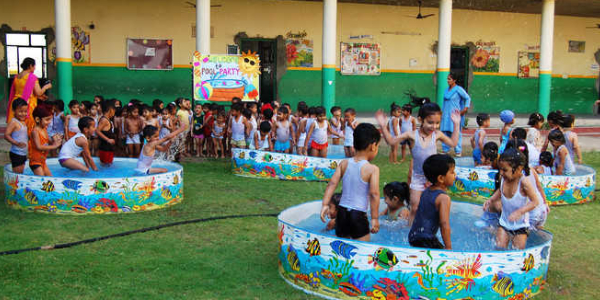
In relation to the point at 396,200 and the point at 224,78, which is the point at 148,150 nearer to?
the point at 396,200

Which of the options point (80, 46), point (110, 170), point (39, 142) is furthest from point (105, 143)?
point (80, 46)

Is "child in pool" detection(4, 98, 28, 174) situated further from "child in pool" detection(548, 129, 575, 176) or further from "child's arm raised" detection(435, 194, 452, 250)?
"child in pool" detection(548, 129, 575, 176)

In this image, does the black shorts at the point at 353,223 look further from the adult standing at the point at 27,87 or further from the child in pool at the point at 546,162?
the adult standing at the point at 27,87

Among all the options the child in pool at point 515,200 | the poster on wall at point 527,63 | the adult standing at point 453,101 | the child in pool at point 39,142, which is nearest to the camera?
the child in pool at point 515,200

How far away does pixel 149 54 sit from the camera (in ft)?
60.3

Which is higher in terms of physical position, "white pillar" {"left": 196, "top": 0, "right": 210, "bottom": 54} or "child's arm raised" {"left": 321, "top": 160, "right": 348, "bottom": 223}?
"white pillar" {"left": 196, "top": 0, "right": 210, "bottom": 54}

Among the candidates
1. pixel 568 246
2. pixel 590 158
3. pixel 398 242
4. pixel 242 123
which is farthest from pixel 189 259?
pixel 590 158

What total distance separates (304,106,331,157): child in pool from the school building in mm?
5256

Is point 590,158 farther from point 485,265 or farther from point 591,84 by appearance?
point 591,84

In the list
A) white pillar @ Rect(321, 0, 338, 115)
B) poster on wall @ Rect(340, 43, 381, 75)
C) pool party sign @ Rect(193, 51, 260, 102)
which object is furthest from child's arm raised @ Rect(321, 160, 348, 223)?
poster on wall @ Rect(340, 43, 381, 75)

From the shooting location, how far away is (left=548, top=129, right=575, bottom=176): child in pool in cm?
827

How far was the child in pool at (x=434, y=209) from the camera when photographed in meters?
4.47

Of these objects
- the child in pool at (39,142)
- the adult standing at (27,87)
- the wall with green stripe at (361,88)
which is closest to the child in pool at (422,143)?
the child in pool at (39,142)

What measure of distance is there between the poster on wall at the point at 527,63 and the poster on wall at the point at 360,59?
554 cm
